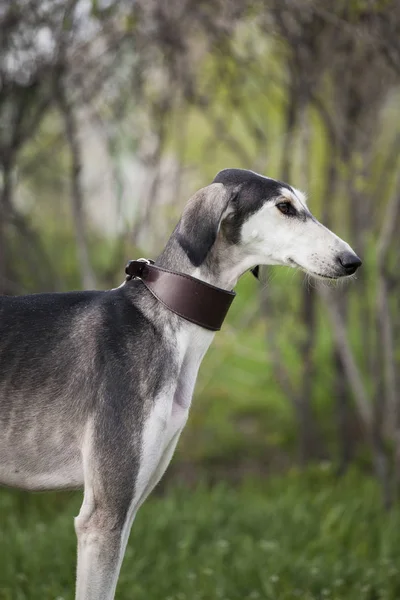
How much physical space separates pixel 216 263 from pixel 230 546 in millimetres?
2811

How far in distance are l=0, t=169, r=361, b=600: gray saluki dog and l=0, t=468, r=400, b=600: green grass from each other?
128 centimetres

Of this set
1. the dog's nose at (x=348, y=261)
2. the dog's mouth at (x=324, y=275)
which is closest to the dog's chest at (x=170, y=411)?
the dog's mouth at (x=324, y=275)

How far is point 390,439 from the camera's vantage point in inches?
323

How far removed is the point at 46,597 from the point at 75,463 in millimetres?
1563

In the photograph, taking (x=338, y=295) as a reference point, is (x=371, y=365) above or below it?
below

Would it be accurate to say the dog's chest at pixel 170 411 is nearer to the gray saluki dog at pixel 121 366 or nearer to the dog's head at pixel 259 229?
the gray saluki dog at pixel 121 366

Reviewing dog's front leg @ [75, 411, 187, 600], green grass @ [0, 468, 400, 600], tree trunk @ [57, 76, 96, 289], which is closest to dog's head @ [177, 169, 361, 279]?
dog's front leg @ [75, 411, 187, 600]

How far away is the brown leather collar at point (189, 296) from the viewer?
3137 millimetres

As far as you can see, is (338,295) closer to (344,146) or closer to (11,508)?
(344,146)

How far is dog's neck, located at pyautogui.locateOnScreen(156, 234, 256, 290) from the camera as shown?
3188 mm

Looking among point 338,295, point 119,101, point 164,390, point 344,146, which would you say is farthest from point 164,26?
point 164,390

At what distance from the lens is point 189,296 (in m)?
3.14

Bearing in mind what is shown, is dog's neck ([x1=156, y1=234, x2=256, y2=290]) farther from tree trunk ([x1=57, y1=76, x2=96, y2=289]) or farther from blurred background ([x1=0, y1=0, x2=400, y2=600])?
tree trunk ([x1=57, y1=76, x2=96, y2=289])

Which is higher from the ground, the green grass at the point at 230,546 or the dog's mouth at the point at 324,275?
the dog's mouth at the point at 324,275
